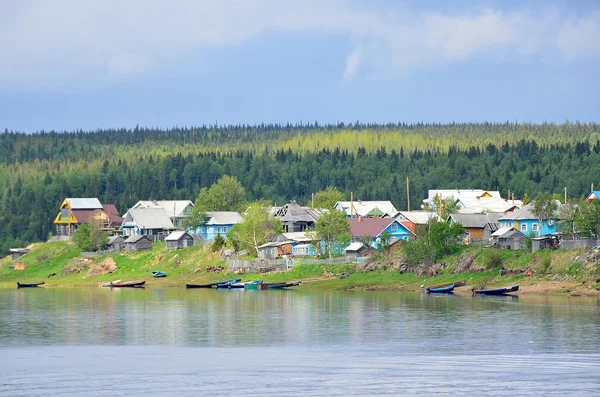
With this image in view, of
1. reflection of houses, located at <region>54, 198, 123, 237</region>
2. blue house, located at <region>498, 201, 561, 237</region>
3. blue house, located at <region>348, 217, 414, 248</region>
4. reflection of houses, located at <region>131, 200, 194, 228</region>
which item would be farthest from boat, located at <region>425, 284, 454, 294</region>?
reflection of houses, located at <region>54, 198, 123, 237</region>

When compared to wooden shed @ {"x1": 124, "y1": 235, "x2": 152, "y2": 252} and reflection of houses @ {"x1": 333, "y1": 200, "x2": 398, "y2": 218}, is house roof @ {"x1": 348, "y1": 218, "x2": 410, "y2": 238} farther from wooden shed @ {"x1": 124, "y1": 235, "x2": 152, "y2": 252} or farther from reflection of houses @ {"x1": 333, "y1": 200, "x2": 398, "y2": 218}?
wooden shed @ {"x1": 124, "y1": 235, "x2": 152, "y2": 252}

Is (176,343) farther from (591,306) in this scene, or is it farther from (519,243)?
(519,243)

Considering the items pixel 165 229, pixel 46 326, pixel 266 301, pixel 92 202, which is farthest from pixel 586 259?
pixel 92 202

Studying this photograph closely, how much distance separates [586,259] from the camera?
90750mm

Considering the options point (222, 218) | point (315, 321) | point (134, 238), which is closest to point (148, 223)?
point (134, 238)

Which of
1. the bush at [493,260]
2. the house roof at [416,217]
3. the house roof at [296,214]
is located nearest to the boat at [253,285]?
the bush at [493,260]

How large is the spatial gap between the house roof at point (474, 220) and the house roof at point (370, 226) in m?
7.17

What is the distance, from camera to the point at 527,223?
116 metres

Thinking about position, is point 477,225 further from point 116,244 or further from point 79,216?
point 79,216

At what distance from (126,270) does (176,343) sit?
7267 cm

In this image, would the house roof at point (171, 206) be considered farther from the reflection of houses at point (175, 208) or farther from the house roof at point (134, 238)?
the house roof at point (134, 238)

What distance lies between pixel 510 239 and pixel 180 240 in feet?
161

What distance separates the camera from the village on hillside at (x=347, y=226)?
113 m

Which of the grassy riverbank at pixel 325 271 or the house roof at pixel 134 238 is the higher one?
the house roof at pixel 134 238
